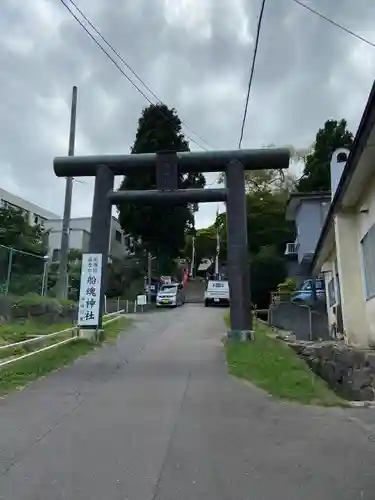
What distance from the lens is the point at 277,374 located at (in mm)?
9812

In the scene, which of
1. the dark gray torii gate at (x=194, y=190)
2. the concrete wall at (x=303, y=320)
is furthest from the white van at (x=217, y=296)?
the dark gray torii gate at (x=194, y=190)

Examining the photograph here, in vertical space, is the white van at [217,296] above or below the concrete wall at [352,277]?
above

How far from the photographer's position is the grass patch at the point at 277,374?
26.5 feet

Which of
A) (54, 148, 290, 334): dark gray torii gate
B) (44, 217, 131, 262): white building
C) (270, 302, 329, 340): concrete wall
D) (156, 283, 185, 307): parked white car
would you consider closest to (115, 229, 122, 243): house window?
(44, 217, 131, 262): white building

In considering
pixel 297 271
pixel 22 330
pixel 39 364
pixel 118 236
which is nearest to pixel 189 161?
pixel 22 330

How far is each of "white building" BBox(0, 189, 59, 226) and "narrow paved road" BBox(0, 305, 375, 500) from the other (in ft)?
151

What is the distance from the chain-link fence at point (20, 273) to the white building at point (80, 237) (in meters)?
30.7

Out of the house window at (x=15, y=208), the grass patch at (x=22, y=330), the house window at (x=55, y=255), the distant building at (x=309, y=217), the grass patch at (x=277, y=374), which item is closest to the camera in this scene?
the grass patch at (x=277, y=374)

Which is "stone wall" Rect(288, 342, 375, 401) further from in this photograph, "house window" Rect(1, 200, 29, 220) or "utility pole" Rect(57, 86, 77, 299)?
"house window" Rect(1, 200, 29, 220)

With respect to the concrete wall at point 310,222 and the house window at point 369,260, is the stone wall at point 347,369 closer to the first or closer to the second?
the house window at point 369,260

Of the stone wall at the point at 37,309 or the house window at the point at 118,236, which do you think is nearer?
the stone wall at the point at 37,309

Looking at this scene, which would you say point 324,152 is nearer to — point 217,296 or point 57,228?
point 217,296

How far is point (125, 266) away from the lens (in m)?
52.7

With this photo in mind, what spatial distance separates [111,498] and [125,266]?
49043mm
